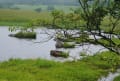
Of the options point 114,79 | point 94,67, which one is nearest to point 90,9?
point 114,79

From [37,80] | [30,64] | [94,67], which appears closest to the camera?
[37,80]

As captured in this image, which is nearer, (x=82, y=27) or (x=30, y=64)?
(x=82, y=27)

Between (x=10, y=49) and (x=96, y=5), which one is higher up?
(x=96, y=5)

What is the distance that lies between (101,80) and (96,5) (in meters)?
17.4

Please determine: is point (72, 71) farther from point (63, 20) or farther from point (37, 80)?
point (63, 20)

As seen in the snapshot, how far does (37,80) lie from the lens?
27484 mm

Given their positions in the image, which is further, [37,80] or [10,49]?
[10,49]

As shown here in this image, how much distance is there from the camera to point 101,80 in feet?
106

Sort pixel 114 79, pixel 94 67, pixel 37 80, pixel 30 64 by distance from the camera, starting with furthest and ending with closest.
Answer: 1. pixel 94 67
2. pixel 30 64
3. pixel 114 79
4. pixel 37 80

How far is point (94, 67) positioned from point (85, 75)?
6633mm

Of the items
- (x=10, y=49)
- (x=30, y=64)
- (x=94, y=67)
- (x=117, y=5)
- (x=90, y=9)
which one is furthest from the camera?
(x=10, y=49)

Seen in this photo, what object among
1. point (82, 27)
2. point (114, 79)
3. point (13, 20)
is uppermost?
point (82, 27)

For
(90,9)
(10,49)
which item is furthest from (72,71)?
(10,49)

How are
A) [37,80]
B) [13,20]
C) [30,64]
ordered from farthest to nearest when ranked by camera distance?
[13,20] → [30,64] → [37,80]
